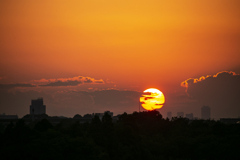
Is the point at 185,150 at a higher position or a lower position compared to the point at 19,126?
lower

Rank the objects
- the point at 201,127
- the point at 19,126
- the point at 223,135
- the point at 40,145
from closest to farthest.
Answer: the point at 40,145
the point at 19,126
the point at 223,135
the point at 201,127

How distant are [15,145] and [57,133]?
27.0 ft

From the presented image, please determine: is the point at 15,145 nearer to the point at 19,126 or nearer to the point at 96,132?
the point at 19,126

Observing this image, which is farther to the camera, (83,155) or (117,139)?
(117,139)

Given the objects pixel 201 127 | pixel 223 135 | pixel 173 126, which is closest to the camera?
pixel 223 135

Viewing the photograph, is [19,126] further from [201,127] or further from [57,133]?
[201,127]

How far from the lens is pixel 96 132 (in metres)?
71.3

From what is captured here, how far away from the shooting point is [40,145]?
5841 cm

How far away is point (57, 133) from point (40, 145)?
22.8 ft

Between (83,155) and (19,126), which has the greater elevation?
(19,126)

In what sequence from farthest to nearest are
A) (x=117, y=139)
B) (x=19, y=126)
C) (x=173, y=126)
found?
(x=173, y=126) < (x=117, y=139) < (x=19, y=126)

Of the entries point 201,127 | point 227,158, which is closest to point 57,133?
point 227,158

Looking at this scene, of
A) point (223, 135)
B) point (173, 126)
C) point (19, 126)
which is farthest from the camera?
point (173, 126)

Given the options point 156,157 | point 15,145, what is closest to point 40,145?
point 15,145
